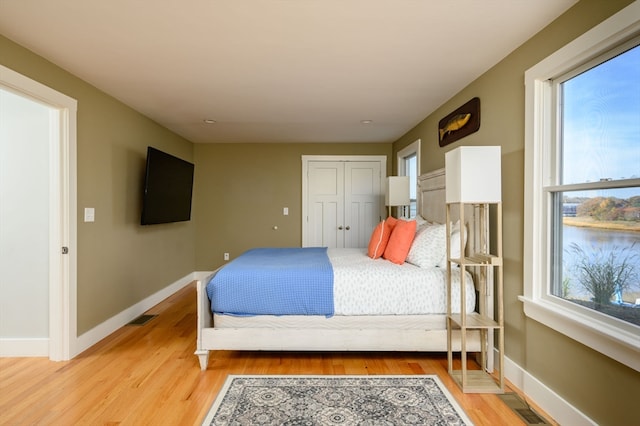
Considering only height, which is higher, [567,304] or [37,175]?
[37,175]

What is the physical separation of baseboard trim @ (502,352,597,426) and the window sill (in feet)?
1.27

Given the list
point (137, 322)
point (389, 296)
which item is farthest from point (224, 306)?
point (137, 322)

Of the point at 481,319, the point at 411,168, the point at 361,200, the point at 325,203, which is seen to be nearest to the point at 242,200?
the point at 325,203

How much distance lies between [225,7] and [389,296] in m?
2.15

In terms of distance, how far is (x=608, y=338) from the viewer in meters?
1.57

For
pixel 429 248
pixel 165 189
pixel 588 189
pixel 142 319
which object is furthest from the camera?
pixel 165 189

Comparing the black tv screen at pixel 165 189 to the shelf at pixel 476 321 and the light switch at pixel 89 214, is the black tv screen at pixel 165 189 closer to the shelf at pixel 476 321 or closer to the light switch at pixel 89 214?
the light switch at pixel 89 214

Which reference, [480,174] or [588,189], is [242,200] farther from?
[588,189]

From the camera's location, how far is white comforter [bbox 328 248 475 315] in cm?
256

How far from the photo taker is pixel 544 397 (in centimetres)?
202

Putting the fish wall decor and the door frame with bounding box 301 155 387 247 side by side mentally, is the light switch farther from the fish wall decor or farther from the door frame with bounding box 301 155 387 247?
the fish wall decor

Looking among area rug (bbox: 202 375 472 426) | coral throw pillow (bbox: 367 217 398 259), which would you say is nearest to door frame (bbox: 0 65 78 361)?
area rug (bbox: 202 375 472 426)

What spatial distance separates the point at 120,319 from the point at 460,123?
3.83 m

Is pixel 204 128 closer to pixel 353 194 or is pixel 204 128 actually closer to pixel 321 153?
pixel 321 153
